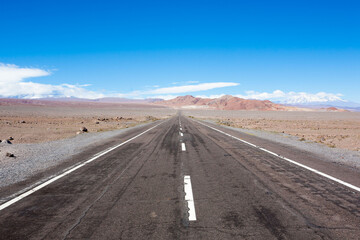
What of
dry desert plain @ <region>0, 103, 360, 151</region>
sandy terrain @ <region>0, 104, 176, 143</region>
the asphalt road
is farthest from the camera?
sandy terrain @ <region>0, 104, 176, 143</region>

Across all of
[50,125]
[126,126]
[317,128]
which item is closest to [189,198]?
[126,126]

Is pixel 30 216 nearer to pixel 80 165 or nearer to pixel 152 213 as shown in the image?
pixel 152 213

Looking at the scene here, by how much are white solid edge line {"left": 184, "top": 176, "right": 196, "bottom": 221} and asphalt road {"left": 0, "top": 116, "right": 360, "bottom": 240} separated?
0.02 meters

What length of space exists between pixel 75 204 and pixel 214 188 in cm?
299

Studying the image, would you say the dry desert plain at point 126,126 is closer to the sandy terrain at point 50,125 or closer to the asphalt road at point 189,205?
the sandy terrain at point 50,125

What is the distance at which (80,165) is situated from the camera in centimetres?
767

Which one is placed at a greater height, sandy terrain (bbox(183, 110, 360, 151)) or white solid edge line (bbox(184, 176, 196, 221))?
white solid edge line (bbox(184, 176, 196, 221))

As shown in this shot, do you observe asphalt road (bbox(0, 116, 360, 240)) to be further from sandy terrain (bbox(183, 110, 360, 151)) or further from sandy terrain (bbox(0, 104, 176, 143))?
sandy terrain (bbox(0, 104, 176, 143))

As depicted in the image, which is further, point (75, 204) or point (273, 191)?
point (273, 191)

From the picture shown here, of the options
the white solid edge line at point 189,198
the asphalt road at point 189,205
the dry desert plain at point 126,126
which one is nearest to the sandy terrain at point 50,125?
the dry desert plain at point 126,126

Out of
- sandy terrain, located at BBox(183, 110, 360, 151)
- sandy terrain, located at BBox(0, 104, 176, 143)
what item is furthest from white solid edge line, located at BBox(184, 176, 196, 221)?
sandy terrain, located at BBox(0, 104, 176, 143)

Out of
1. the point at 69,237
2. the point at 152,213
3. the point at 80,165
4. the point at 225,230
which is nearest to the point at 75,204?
the point at 69,237

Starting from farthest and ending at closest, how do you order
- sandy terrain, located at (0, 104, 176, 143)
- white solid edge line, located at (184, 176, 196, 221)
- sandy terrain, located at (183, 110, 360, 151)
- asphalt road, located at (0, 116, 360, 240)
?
sandy terrain, located at (0, 104, 176, 143)
sandy terrain, located at (183, 110, 360, 151)
white solid edge line, located at (184, 176, 196, 221)
asphalt road, located at (0, 116, 360, 240)

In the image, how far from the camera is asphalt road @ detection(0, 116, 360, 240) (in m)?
3.46
